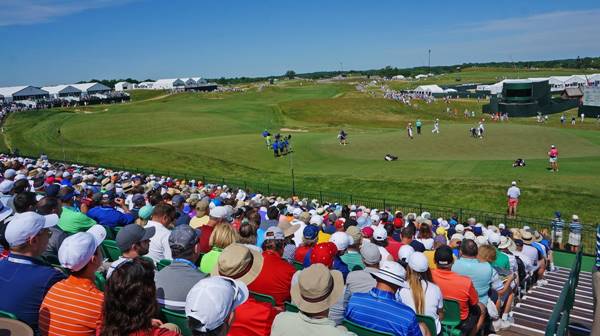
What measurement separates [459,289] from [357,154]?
1203 inches

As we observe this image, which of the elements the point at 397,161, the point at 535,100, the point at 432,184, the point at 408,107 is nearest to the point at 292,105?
the point at 408,107

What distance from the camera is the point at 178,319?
5398mm

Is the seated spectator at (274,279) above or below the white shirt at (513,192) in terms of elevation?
above

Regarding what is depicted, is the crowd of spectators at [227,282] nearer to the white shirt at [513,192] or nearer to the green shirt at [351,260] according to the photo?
the green shirt at [351,260]

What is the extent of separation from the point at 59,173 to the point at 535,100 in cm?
7435

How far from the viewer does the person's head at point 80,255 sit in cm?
507

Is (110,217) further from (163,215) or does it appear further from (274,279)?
(274,279)

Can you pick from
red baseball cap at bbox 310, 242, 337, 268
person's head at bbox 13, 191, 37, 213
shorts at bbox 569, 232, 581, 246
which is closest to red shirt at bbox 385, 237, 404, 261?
red baseball cap at bbox 310, 242, 337, 268

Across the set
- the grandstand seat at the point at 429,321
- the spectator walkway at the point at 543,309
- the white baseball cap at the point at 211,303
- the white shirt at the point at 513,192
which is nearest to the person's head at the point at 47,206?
the white baseball cap at the point at 211,303

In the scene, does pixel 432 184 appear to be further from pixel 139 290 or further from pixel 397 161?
pixel 139 290

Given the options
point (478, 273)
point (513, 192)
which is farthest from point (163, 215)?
point (513, 192)

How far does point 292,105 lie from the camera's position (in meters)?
78.2

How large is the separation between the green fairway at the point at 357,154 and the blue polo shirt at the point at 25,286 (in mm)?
22599

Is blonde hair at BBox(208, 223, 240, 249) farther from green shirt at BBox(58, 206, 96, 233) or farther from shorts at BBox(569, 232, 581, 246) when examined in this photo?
shorts at BBox(569, 232, 581, 246)
